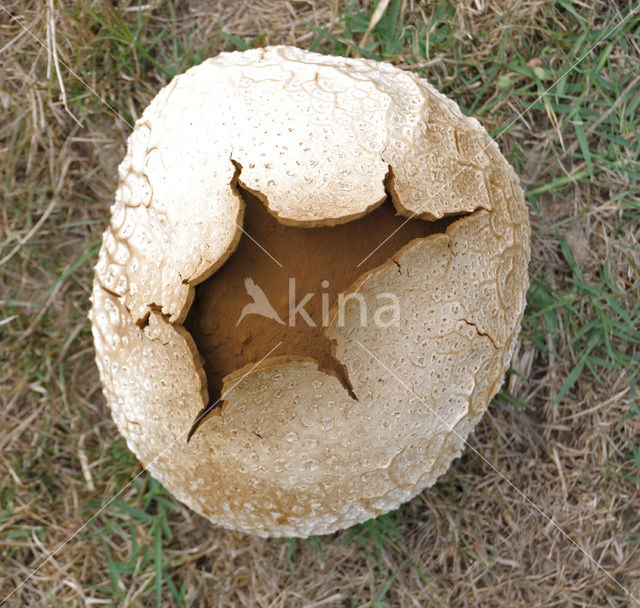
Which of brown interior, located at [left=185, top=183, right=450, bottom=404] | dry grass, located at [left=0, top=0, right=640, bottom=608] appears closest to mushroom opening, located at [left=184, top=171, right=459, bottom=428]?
brown interior, located at [left=185, top=183, right=450, bottom=404]

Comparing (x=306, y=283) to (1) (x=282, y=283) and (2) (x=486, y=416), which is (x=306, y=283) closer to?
(1) (x=282, y=283)

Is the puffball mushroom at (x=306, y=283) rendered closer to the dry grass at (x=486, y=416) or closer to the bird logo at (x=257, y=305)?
the bird logo at (x=257, y=305)

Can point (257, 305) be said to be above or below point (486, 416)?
above

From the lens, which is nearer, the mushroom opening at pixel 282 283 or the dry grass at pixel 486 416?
the mushroom opening at pixel 282 283

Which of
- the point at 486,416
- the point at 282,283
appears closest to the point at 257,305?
the point at 282,283

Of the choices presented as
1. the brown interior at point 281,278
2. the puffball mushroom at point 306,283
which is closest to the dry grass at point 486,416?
the puffball mushroom at point 306,283

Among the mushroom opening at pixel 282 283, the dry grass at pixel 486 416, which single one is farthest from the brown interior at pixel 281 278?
the dry grass at pixel 486 416

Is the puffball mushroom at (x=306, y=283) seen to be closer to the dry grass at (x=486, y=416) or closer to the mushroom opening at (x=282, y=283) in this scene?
the mushroom opening at (x=282, y=283)
